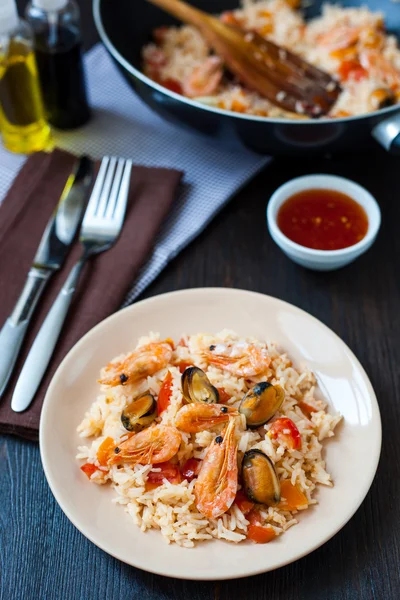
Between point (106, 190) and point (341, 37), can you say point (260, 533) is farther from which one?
point (341, 37)

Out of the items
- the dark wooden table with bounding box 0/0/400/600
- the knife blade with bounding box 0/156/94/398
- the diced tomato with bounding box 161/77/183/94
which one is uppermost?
the diced tomato with bounding box 161/77/183/94

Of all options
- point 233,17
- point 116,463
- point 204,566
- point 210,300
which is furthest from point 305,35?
point 204,566

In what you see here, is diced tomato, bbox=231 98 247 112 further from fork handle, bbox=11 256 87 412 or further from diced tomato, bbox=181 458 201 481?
diced tomato, bbox=181 458 201 481

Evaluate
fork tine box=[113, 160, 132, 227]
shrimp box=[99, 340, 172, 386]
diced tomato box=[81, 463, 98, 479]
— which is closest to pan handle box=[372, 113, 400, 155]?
fork tine box=[113, 160, 132, 227]

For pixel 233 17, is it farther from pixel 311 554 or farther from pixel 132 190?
pixel 311 554

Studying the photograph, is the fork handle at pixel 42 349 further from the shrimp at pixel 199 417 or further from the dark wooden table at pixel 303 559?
the shrimp at pixel 199 417

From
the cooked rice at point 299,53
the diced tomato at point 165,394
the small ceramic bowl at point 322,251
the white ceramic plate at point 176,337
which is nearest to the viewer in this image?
the white ceramic plate at point 176,337

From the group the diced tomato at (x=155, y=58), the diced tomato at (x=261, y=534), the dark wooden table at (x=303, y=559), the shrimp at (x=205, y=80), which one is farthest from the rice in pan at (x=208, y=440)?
the diced tomato at (x=155, y=58)
